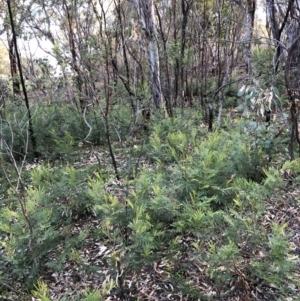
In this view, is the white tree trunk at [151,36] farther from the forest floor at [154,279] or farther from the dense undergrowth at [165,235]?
the forest floor at [154,279]

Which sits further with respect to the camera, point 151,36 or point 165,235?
point 151,36

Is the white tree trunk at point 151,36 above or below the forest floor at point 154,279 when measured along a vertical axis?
above

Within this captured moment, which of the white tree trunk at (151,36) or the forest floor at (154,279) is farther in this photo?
the white tree trunk at (151,36)

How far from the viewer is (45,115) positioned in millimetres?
5848

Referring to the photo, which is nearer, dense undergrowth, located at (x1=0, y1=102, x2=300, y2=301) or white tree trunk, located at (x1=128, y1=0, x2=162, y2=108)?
dense undergrowth, located at (x1=0, y1=102, x2=300, y2=301)

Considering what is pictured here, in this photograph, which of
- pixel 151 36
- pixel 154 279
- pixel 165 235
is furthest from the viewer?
pixel 151 36

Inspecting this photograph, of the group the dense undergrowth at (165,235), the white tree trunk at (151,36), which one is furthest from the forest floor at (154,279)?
the white tree trunk at (151,36)

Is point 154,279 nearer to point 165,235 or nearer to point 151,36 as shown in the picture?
point 165,235

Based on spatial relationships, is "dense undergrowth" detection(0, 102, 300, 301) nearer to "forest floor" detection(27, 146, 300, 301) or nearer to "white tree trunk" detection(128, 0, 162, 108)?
"forest floor" detection(27, 146, 300, 301)

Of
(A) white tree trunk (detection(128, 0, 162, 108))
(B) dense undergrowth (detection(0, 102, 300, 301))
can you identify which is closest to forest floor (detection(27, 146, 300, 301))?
(B) dense undergrowth (detection(0, 102, 300, 301))

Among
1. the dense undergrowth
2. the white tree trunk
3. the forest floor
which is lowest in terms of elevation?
the forest floor

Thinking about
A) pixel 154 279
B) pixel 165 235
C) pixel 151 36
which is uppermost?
pixel 151 36

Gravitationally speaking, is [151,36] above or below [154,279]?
above

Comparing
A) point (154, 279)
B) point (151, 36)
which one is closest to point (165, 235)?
point (154, 279)
